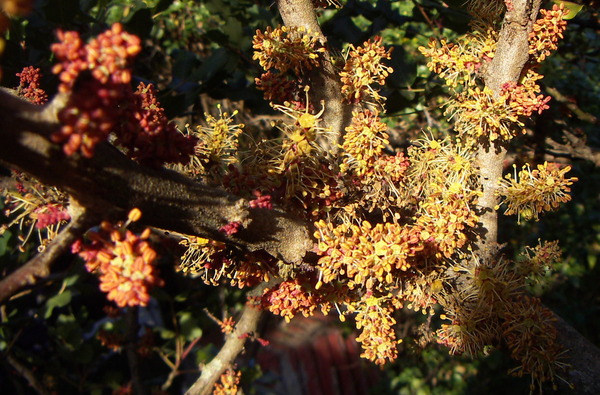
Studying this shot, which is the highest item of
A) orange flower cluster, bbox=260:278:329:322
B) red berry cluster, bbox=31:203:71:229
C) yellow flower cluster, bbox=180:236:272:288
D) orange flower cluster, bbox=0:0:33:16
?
orange flower cluster, bbox=0:0:33:16

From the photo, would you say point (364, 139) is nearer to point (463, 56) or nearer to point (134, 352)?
point (463, 56)

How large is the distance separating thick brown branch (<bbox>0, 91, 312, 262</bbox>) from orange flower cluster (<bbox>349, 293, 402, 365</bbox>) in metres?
0.27

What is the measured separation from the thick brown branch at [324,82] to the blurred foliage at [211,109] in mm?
→ 284

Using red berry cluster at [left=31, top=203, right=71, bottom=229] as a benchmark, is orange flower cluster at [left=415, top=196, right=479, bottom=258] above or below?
below

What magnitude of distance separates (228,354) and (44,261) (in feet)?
4.51

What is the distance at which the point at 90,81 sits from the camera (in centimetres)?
63

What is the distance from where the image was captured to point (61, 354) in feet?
8.40

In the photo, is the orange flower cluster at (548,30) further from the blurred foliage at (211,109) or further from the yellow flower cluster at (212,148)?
the yellow flower cluster at (212,148)

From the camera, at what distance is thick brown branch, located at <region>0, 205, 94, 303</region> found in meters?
0.67

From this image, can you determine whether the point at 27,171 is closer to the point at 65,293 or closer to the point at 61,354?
the point at 65,293

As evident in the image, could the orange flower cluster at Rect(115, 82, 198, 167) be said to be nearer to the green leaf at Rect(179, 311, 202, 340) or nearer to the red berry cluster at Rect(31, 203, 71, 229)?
the red berry cluster at Rect(31, 203, 71, 229)

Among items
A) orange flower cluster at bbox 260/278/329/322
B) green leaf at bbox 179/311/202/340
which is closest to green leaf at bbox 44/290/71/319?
green leaf at bbox 179/311/202/340

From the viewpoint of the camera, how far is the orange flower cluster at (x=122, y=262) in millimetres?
671

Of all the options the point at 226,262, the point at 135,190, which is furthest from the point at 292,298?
the point at 135,190
